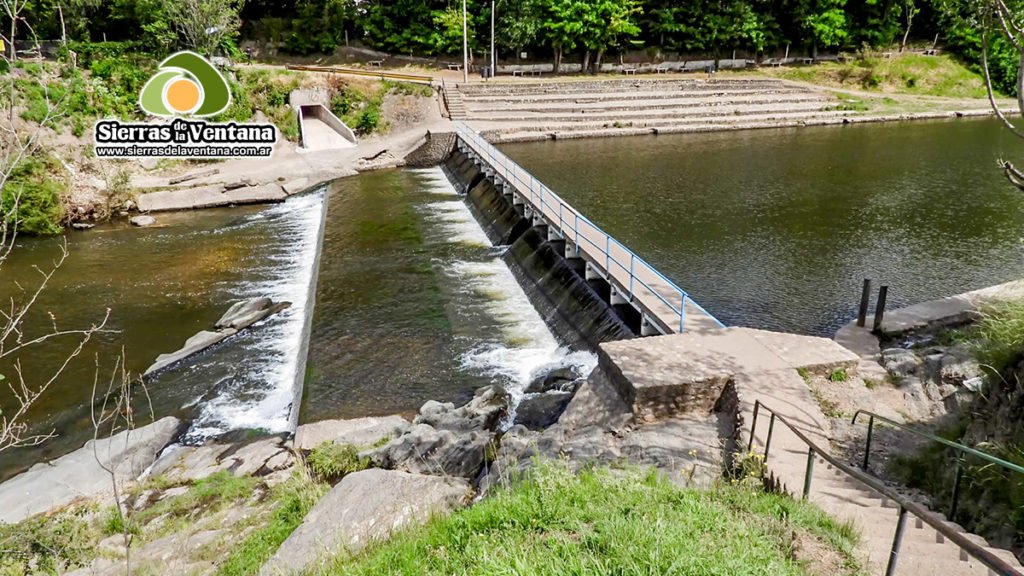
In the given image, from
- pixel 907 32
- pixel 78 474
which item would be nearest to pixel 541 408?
pixel 78 474

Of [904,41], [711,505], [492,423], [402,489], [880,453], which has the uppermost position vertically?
[904,41]

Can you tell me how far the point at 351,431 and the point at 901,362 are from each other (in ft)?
29.5

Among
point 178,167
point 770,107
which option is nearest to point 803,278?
point 178,167

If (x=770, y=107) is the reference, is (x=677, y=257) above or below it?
below

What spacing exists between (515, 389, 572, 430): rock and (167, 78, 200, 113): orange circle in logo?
3118cm

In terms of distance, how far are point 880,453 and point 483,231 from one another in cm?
1635

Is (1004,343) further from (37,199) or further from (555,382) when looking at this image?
(37,199)

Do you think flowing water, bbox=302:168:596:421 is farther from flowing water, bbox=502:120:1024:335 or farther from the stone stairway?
the stone stairway

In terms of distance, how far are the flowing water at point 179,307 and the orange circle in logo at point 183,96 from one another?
11098 mm

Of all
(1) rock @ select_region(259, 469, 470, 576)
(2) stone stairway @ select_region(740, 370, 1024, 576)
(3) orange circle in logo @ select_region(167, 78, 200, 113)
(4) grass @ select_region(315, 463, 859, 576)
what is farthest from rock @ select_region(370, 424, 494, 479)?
(3) orange circle in logo @ select_region(167, 78, 200, 113)

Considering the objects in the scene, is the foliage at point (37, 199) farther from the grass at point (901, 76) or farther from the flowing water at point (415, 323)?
the grass at point (901, 76)

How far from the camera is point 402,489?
8.25m

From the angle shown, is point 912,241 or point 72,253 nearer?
point 912,241

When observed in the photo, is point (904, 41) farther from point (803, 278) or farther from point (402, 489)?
point (402, 489)
